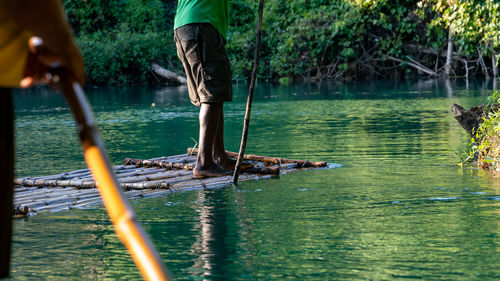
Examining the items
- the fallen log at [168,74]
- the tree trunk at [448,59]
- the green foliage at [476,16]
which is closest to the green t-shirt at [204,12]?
the green foliage at [476,16]

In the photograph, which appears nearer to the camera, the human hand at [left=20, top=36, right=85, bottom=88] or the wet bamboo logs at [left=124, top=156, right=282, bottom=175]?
the human hand at [left=20, top=36, right=85, bottom=88]

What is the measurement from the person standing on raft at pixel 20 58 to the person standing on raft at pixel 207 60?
343cm

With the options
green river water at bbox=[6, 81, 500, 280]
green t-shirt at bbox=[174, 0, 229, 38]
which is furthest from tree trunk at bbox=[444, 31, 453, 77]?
green t-shirt at bbox=[174, 0, 229, 38]

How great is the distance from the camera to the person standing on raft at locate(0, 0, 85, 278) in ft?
5.94

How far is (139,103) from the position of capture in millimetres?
15859

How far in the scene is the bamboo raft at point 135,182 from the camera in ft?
15.7

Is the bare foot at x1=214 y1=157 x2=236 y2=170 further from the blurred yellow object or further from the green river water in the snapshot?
the blurred yellow object

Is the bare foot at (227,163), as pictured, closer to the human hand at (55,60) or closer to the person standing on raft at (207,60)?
the person standing on raft at (207,60)

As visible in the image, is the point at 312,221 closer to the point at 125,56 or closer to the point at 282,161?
the point at 282,161

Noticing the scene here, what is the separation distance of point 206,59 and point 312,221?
2.02m

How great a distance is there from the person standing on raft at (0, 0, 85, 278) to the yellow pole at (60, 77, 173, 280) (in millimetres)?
101

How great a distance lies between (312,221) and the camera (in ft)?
13.1

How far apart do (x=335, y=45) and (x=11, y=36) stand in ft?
71.8

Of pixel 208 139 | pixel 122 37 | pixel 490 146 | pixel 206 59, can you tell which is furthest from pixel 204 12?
pixel 122 37
